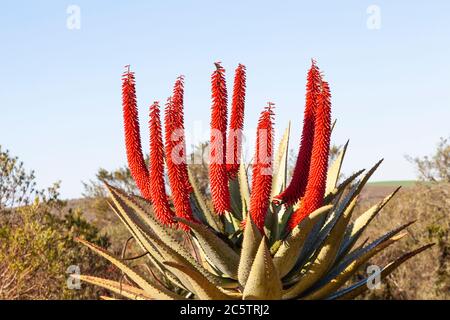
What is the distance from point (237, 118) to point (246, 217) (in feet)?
1.51

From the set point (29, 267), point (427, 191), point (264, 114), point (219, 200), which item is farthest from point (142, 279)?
point (427, 191)

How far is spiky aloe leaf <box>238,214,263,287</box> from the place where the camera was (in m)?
2.51

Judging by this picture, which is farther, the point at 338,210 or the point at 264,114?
the point at 338,210

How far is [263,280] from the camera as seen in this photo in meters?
2.47

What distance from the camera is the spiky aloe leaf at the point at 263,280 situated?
7.91 ft

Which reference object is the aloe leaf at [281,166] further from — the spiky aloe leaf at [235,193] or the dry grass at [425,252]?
the dry grass at [425,252]

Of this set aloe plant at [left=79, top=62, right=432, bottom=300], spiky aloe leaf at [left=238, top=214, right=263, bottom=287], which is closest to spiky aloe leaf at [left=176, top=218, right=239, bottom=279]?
aloe plant at [left=79, top=62, right=432, bottom=300]

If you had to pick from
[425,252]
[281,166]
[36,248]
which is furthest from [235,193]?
[425,252]

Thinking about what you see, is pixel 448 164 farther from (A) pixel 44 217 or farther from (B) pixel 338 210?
(B) pixel 338 210

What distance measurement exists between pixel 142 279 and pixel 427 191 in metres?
13.6

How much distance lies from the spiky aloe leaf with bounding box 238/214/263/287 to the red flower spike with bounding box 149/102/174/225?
398 millimetres
